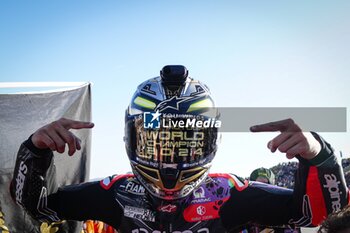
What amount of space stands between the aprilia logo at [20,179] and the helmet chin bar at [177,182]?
75cm

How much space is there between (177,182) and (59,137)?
Result: 0.76m

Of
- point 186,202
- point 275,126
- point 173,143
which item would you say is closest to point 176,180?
point 173,143

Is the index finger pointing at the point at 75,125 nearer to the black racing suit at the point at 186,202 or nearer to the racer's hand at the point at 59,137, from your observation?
the racer's hand at the point at 59,137

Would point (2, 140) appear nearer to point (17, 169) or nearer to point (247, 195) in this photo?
point (17, 169)

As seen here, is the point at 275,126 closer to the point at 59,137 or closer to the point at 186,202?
the point at 186,202

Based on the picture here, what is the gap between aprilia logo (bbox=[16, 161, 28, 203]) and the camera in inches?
103

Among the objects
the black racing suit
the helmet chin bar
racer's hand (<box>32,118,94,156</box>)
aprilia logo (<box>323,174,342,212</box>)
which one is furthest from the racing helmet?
aprilia logo (<box>323,174,342,212</box>)

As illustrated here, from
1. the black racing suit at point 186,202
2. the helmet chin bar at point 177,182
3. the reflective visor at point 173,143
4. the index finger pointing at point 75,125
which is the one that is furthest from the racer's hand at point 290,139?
the index finger pointing at point 75,125

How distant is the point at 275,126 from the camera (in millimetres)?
2141

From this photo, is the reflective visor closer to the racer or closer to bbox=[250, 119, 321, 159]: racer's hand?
the racer

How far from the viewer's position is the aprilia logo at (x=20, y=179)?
2605mm

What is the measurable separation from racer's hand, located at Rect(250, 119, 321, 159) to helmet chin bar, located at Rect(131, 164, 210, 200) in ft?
1.65

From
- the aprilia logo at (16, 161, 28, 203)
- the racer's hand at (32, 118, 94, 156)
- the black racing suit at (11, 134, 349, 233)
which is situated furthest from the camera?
the aprilia logo at (16, 161, 28, 203)

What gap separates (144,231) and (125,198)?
0.94 ft
